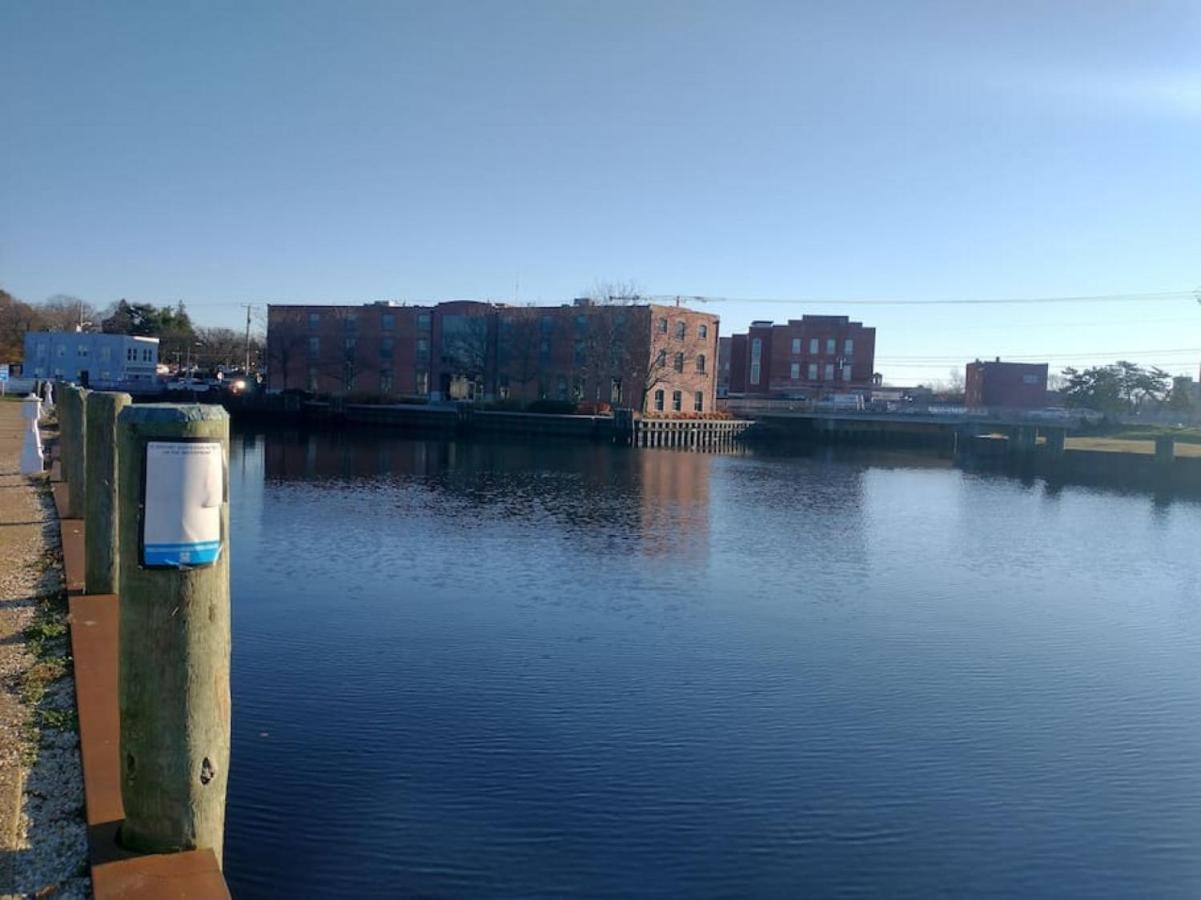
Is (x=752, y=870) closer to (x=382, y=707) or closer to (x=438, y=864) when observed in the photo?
(x=438, y=864)

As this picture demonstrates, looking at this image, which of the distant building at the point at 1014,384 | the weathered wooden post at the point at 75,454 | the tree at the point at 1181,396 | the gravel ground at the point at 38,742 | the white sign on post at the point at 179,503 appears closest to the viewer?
the white sign on post at the point at 179,503

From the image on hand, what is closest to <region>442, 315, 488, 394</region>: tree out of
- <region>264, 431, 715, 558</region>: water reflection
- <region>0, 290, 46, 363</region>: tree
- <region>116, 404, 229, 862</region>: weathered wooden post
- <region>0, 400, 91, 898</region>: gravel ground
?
<region>264, 431, 715, 558</region>: water reflection

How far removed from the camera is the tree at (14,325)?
329ft

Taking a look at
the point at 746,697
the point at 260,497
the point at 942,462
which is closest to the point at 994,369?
the point at 942,462

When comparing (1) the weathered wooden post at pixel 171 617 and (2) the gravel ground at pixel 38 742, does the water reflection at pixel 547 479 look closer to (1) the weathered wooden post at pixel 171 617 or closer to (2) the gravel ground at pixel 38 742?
(2) the gravel ground at pixel 38 742

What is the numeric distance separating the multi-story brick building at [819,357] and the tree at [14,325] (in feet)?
240

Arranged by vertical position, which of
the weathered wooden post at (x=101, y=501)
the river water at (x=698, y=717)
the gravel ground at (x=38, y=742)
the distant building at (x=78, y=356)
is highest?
the distant building at (x=78, y=356)

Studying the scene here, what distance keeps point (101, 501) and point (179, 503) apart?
18.5ft

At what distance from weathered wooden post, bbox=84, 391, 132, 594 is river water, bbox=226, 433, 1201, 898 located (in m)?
1.70

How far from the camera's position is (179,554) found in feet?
14.8

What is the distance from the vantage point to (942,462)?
203 ft

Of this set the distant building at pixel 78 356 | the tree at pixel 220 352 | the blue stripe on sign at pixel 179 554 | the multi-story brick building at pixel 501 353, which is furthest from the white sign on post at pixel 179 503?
the tree at pixel 220 352

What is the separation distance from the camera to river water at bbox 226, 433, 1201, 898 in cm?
732

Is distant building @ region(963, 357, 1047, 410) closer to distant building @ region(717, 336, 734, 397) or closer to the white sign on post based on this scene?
distant building @ region(717, 336, 734, 397)
